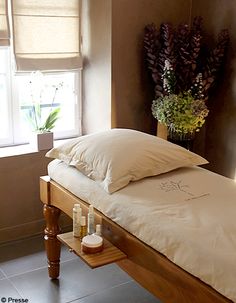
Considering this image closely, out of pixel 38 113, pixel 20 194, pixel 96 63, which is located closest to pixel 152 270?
pixel 20 194

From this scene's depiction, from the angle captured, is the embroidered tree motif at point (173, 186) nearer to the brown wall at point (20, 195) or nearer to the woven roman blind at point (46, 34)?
the brown wall at point (20, 195)

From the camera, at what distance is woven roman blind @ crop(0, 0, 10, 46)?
120 inches

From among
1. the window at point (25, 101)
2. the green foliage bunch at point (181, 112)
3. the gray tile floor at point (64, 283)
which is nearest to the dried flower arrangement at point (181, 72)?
the green foliage bunch at point (181, 112)

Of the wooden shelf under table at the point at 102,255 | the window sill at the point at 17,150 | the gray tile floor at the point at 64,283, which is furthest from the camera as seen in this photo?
the window sill at the point at 17,150

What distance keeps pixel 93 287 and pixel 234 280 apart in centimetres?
139

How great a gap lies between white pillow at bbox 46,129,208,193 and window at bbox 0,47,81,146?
0.97 m

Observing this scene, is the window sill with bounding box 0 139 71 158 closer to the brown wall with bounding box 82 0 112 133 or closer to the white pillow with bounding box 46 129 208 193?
the brown wall with bounding box 82 0 112 133

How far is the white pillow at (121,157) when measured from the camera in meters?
2.19

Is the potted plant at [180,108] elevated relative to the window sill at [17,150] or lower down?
elevated

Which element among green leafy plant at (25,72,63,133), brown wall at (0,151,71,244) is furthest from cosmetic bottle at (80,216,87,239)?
green leafy plant at (25,72,63,133)

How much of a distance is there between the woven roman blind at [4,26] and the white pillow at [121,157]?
3.35ft

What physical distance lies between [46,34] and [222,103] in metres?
1.36

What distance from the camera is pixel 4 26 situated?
309cm

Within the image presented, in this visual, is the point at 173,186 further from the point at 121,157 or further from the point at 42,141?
the point at 42,141
